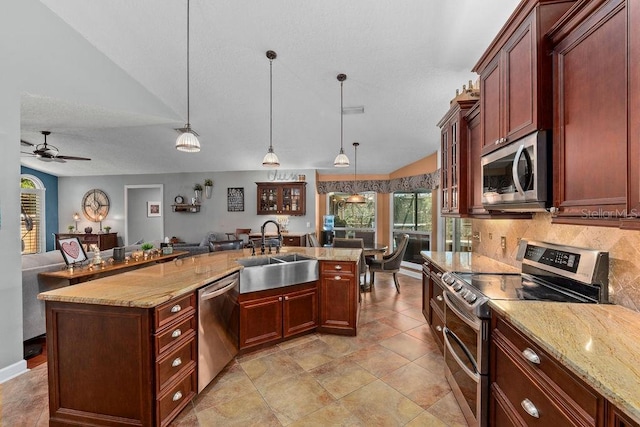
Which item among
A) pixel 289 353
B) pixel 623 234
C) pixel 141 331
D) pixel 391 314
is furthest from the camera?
pixel 391 314

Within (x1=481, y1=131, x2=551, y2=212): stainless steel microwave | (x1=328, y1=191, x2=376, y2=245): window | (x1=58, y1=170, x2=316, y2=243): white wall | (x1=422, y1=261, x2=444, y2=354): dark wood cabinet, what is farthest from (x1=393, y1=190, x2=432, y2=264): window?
(x1=481, y1=131, x2=551, y2=212): stainless steel microwave

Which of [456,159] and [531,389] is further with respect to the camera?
[456,159]

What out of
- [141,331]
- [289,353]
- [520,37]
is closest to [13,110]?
[141,331]

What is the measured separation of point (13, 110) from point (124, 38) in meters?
1.31

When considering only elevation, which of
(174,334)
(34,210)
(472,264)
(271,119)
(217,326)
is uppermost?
(271,119)

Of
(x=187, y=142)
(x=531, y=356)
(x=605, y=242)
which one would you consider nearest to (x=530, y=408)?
(x=531, y=356)

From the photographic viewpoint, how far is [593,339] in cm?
103

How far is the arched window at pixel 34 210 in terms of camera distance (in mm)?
7137

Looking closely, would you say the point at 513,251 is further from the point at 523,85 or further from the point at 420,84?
the point at 420,84

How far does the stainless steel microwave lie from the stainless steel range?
1.29 ft

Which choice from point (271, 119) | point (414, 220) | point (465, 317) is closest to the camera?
point (465, 317)

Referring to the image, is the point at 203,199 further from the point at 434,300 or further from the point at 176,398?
the point at 434,300

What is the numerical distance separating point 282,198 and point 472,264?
16.9 ft

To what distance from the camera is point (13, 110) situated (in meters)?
2.40
